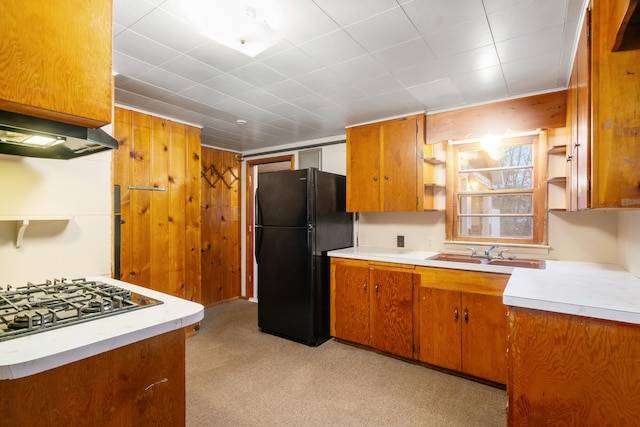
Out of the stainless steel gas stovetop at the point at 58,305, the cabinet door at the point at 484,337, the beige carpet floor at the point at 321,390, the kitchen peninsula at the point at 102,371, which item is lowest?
the beige carpet floor at the point at 321,390

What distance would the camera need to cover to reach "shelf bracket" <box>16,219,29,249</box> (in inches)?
66.4

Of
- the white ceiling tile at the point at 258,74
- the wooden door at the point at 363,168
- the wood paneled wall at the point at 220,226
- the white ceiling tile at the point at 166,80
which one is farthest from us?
the wood paneled wall at the point at 220,226

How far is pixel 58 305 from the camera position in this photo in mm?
1244

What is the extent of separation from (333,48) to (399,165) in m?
1.52

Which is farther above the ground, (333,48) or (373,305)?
(333,48)

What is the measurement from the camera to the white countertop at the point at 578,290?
52.0 inches

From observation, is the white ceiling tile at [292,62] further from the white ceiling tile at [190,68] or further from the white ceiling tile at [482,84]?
the white ceiling tile at [482,84]

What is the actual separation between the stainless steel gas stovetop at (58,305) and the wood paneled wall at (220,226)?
306 cm

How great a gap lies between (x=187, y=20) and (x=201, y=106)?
1.40m

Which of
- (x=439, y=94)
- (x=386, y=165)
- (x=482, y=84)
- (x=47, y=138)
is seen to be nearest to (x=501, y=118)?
(x=482, y=84)

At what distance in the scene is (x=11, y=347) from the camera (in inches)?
35.1

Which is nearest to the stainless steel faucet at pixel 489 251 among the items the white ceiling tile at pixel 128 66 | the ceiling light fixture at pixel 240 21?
the ceiling light fixture at pixel 240 21

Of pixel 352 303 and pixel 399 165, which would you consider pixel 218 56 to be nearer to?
pixel 399 165

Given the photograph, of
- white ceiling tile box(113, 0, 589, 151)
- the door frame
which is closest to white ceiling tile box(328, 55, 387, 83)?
white ceiling tile box(113, 0, 589, 151)
